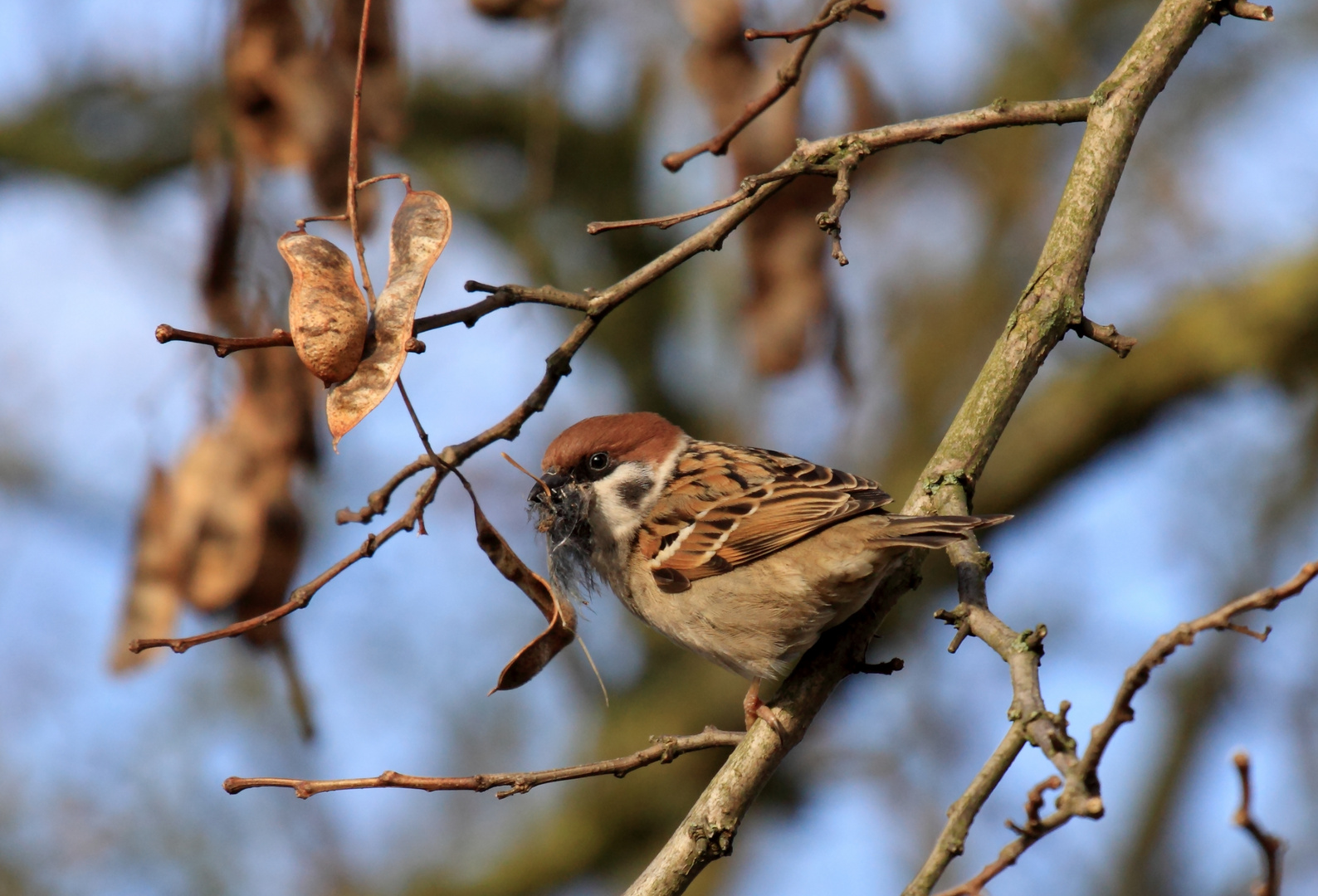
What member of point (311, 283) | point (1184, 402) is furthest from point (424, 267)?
point (1184, 402)

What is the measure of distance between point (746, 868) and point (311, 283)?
7236mm

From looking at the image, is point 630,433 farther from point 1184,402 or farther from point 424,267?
point 1184,402

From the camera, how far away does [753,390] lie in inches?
341

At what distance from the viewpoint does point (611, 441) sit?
10.4 feet

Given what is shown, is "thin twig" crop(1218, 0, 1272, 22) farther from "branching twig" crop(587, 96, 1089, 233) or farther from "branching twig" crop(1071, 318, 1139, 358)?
"branching twig" crop(1071, 318, 1139, 358)

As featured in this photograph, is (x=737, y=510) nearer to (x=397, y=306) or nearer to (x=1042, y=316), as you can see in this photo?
(x=1042, y=316)

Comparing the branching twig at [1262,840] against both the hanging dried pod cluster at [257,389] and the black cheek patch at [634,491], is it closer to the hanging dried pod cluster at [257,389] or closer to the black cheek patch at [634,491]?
the black cheek patch at [634,491]

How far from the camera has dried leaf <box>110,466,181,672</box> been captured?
3.04m

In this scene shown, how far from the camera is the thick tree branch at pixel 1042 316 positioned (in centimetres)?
230

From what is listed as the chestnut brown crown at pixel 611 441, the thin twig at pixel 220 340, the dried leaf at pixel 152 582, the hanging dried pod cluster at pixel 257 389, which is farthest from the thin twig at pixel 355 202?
the dried leaf at pixel 152 582

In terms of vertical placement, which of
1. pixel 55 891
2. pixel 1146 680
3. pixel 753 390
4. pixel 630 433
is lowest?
pixel 1146 680

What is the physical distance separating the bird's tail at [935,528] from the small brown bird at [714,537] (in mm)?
210

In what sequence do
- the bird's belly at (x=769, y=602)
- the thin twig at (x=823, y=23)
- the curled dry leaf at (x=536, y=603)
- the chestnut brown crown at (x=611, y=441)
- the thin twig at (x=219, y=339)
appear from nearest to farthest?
1. the thin twig at (x=219, y=339)
2. the curled dry leaf at (x=536, y=603)
3. the thin twig at (x=823, y=23)
4. the bird's belly at (x=769, y=602)
5. the chestnut brown crown at (x=611, y=441)

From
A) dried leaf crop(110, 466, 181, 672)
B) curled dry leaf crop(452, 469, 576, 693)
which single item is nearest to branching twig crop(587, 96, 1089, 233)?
curled dry leaf crop(452, 469, 576, 693)
